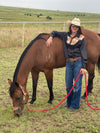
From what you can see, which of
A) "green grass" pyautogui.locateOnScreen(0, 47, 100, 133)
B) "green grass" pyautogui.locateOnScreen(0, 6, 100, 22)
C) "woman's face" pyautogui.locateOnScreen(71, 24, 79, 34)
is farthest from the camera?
"green grass" pyautogui.locateOnScreen(0, 6, 100, 22)

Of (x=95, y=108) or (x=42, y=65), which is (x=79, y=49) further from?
(x=95, y=108)

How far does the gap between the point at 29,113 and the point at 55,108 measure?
687 mm

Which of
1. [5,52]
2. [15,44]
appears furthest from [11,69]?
[15,44]

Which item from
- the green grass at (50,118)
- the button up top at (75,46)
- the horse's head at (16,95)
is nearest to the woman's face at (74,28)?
the button up top at (75,46)

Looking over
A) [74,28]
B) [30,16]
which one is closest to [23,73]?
[74,28]

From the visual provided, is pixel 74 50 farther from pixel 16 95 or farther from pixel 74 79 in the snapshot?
pixel 16 95

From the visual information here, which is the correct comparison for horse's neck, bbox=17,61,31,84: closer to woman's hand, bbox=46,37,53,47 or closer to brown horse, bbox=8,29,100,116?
brown horse, bbox=8,29,100,116

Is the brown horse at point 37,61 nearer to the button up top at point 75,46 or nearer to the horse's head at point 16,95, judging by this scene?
the horse's head at point 16,95

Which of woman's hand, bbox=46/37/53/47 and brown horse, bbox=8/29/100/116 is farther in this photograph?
woman's hand, bbox=46/37/53/47

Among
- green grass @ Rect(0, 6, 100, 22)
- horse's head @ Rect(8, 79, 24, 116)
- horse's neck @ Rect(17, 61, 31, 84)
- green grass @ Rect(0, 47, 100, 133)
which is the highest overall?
green grass @ Rect(0, 6, 100, 22)

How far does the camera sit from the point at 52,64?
12.5 ft

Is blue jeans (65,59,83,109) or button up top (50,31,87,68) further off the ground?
button up top (50,31,87,68)

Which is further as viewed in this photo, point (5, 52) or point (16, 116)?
point (5, 52)

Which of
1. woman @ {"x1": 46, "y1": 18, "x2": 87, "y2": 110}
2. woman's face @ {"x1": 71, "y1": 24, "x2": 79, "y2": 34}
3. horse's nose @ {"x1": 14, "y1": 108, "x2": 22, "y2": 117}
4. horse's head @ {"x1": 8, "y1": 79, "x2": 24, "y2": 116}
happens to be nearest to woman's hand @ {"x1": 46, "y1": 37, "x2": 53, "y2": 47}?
woman @ {"x1": 46, "y1": 18, "x2": 87, "y2": 110}
